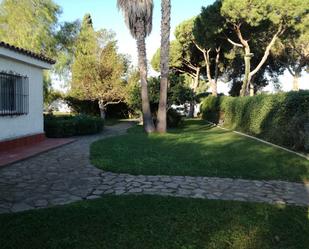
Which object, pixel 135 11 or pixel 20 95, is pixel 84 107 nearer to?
pixel 135 11

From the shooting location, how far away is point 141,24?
1764cm

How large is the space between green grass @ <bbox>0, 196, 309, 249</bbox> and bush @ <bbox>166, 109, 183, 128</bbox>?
1735cm

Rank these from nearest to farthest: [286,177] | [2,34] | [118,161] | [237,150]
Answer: [286,177]
[118,161]
[237,150]
[2,34]

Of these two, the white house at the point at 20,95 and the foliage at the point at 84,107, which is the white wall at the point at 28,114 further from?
the foliage at the point at 84,107

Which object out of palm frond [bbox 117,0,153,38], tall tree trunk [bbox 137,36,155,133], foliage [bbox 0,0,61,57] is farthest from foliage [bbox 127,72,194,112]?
foliage [bbox 0,0,61,57]

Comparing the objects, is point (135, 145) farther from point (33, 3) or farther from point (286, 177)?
point (33, 3)

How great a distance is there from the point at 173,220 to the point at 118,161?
4315 millimetres

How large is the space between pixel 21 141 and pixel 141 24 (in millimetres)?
9098

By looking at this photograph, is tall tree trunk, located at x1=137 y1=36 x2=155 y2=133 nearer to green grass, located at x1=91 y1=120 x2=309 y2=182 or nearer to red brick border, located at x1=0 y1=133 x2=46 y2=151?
green grass, located at x1=91 y1=120 x2=309 y2=182

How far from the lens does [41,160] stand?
9148 millimetres

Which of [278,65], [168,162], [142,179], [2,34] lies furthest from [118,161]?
[278,65]

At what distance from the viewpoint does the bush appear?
896 inches

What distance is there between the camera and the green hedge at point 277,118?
37.0ft

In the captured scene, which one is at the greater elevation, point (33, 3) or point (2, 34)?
point (33, 3)
